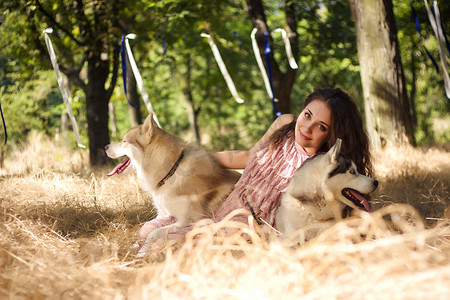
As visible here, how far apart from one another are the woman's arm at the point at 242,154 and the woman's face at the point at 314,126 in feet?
1.63

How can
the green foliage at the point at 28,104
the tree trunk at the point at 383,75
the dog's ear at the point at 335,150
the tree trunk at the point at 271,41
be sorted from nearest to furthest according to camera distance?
the dog's ear at the point at 335,150, the tree trunk at the point at 383,75, the green foliage at the point at 28,104, the tree trunk at the point at 271,41

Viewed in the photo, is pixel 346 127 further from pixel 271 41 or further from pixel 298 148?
pixel 271 41

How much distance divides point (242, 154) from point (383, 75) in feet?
11.1

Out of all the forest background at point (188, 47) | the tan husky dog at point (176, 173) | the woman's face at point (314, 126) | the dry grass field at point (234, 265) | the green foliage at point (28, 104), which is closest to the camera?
the dry grass field at point (234, 265)

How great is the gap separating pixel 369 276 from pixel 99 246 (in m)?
1.87

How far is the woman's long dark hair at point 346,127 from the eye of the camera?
313cm

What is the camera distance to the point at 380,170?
5430 millimetres

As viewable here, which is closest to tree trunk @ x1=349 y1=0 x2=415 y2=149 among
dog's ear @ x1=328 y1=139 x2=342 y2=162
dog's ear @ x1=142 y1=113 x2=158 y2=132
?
dog's ear @ x1=142 y1=113 x2=158 y2=132

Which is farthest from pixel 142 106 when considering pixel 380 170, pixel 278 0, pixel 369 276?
pixel 369 276

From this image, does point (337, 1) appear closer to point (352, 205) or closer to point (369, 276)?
point (352, 205)

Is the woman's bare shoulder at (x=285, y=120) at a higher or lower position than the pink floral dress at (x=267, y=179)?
higher

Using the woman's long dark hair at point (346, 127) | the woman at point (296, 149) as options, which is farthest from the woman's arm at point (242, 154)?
the woman's long dark hair at point (346, 127)

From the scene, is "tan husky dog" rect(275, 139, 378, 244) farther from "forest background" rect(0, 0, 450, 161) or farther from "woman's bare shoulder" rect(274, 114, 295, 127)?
"forest background" rect(0, 0, 450, 161)

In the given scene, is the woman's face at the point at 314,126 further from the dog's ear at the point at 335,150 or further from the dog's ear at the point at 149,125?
the dog's ear at the point at 149,125
